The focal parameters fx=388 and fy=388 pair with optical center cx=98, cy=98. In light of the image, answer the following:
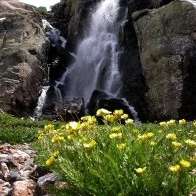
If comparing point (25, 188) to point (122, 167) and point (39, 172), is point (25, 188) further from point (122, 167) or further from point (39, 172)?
point (122, 167)

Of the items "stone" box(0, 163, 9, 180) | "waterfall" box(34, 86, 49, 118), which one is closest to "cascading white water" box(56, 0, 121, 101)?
"waterfall" box(34, 86, 49, 118)

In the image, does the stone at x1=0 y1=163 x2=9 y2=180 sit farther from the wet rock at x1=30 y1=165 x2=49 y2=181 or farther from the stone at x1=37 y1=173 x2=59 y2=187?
the stone at x1=37 y1=173 x2=59 y2=187

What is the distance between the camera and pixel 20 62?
78.9 ft

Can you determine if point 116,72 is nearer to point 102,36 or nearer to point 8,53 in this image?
point 102,36

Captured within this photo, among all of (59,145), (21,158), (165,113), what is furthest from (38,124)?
(59,145)

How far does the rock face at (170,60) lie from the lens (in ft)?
61.4

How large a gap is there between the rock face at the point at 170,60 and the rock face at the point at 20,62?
7378 millimetres

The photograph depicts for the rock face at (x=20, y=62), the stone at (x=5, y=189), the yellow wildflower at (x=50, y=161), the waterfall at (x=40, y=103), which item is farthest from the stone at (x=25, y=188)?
the waterfall at (x=40, y=103)

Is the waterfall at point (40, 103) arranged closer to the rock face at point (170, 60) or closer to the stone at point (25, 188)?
the rock face at point (170, 60)

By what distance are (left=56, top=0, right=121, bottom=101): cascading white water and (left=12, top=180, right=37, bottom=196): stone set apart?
18446mm

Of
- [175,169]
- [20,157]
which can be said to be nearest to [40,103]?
[20,157]

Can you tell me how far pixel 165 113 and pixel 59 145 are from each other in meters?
15.1

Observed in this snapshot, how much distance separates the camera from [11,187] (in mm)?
5211

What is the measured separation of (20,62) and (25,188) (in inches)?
780
